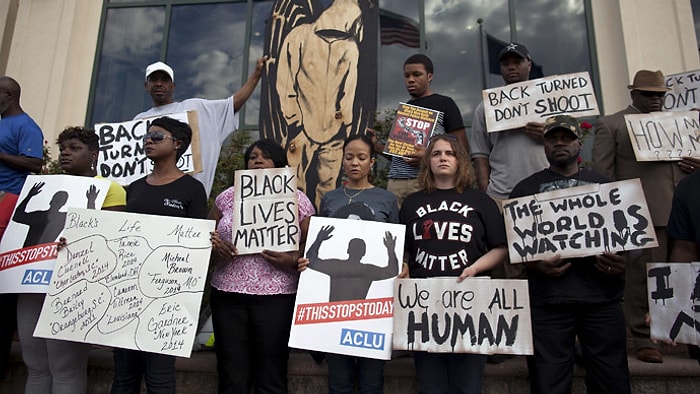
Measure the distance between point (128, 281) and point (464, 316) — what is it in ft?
6.41

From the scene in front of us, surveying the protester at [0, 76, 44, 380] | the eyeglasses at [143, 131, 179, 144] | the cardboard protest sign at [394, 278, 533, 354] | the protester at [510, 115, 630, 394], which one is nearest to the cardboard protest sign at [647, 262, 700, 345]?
the protester at [510, 115, 630, 394]

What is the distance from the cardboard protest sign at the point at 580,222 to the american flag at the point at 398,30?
→ 555 cm

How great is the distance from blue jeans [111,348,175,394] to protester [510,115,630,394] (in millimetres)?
2114

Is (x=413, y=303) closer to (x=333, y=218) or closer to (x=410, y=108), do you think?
(x=333, y=218)

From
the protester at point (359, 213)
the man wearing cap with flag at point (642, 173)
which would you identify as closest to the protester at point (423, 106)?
the protester at point (359, 213)

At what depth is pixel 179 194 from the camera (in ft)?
10.2

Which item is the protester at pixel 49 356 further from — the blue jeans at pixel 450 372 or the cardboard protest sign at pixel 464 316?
the blue jeans at pixel 450 372

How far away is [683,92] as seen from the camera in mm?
4102

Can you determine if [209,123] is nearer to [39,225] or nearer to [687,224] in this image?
[39,225]

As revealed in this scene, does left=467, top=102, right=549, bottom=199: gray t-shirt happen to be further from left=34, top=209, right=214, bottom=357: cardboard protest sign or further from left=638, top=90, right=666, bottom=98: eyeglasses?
left=34, top=209, right=214, bottom=357: cardboard protest sign

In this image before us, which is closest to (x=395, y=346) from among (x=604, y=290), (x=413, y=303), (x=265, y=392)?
(x=413, y=303)

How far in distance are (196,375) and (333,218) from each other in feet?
5.10

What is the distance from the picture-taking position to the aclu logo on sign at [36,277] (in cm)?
305

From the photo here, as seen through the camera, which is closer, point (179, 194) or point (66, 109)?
point (179, 194)
